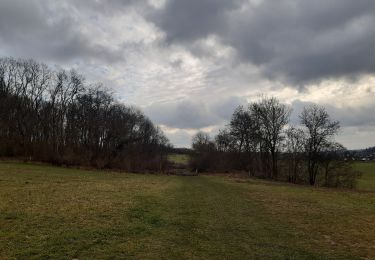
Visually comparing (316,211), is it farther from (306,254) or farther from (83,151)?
(83,151)

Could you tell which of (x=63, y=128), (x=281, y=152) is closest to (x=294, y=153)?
(x=281, y=152)

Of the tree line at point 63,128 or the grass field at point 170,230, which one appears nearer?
the grass field at point 170,230

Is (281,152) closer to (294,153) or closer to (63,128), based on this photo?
(294,153)

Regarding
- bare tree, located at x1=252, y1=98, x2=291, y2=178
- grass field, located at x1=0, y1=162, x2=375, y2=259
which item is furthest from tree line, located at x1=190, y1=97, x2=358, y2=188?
grass field, located at x1=0, y1=162, x2=375, y2=259

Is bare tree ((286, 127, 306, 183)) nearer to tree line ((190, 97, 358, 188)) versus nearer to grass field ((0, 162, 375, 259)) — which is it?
tree line ((190, 97, 358, 188))

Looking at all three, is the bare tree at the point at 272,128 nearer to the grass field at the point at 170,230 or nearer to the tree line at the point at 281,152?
the tree line at the point at 281,152

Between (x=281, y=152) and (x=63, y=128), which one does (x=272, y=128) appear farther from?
(x=63, y=128)

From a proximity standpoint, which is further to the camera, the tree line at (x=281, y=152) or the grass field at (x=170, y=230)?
the tree line at (x=281, y=152)

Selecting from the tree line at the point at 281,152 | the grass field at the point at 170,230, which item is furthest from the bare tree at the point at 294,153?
the grass field at the point at 170,230

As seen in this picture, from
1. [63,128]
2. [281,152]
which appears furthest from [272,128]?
[63,128]

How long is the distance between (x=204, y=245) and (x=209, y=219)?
4.67 m

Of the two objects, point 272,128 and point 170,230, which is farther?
point 272,128

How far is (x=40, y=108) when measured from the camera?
2773 inches

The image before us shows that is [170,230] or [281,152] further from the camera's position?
[281,152]
